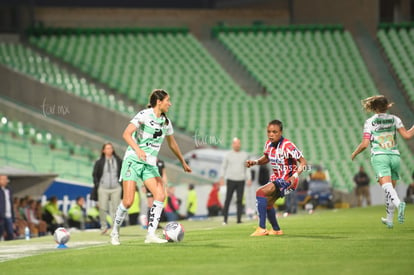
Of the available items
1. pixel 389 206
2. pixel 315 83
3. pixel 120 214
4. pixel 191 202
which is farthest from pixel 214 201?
pixel 120 214

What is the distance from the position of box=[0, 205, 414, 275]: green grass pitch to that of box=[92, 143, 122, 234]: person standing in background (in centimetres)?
475

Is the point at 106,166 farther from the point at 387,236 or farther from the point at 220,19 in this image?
the point at 220,19

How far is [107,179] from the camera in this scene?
73.9 ft

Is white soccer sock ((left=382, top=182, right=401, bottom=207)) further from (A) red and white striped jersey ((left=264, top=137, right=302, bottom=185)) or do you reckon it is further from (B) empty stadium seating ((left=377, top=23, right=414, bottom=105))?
(B) empty stadium seating ((left=377, top=23, right=414, bottom=105))

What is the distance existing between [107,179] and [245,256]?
387 inches

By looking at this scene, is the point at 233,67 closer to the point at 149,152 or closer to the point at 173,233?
the point at 173,233

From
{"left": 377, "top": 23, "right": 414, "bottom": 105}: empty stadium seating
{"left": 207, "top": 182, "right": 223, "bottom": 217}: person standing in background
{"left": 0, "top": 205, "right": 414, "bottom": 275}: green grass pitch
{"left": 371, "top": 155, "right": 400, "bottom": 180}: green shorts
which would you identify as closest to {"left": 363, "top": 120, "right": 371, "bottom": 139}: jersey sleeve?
{"left": 371, "top": 155, "right": 400, "bottom": 180}: green shorts

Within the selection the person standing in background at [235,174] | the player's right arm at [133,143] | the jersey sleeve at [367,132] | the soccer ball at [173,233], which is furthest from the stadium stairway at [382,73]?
the player's right arm at [133,143]

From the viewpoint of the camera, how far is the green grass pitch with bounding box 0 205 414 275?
11578 mm

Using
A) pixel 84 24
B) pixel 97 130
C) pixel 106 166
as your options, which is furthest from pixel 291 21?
pixel 106 166

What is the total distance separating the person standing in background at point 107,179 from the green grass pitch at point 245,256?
4.75m

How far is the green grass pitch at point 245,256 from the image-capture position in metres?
11.6

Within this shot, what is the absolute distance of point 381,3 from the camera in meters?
52.9

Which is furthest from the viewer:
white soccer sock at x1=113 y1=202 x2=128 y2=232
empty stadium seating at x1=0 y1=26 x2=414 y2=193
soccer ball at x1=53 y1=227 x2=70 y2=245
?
empty stadium seating at x1=0 y1=26 x2=414 y2=193
